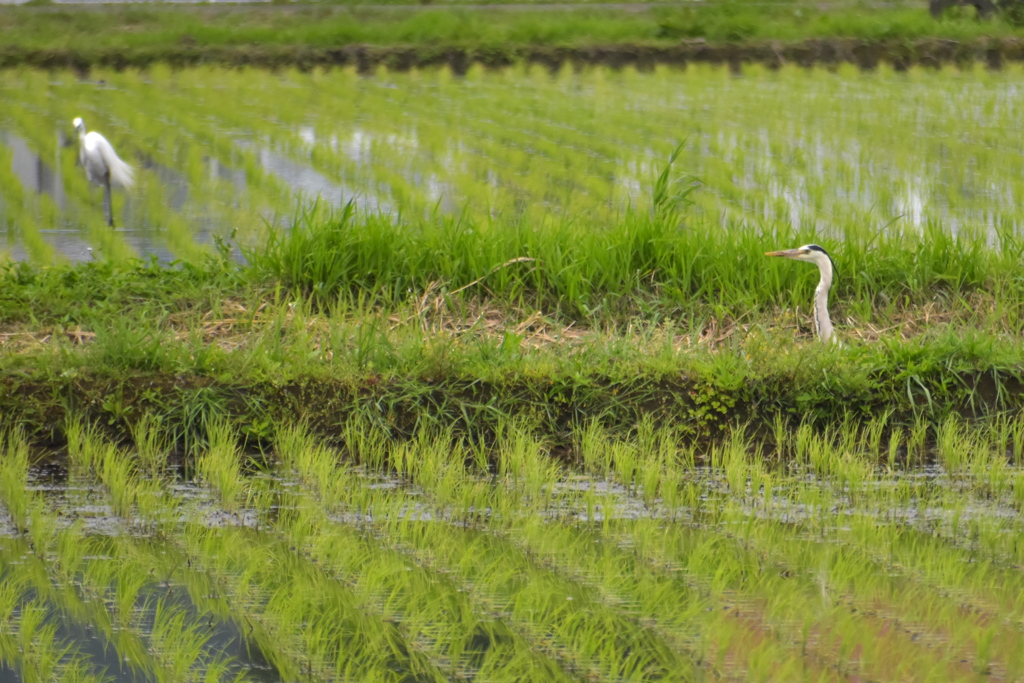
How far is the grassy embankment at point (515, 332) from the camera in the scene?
3910mm

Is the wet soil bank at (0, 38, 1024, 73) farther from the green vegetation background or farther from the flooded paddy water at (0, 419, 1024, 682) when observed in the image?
the flooded paddy water at (0, 419, 1024, 682)

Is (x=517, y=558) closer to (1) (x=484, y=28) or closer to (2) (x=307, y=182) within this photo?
(2) (x=307, y=182)

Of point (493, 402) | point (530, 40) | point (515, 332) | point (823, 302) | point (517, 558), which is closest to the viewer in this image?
point (517, 558)

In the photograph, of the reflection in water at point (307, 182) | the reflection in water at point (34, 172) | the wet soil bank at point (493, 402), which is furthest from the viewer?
the reflection in water at point (34, 172)

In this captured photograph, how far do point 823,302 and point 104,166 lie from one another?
4.15m

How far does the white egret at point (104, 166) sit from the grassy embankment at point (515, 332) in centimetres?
174

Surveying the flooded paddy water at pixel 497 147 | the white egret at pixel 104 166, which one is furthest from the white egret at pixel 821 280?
the white egret at pixel 104 166

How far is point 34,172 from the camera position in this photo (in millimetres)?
7434

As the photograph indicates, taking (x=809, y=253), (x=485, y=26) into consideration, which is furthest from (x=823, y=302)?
(x=485, y=26)

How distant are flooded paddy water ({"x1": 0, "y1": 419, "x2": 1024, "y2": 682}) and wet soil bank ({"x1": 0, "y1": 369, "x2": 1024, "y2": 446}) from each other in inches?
3.3

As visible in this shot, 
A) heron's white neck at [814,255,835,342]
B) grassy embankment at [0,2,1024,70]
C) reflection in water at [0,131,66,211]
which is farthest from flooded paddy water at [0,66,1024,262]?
heron's white neck at [814,255,835,342]

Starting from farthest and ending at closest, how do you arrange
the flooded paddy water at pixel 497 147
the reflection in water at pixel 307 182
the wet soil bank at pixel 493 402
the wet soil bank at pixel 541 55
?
1. the wet soil bank at pixel 541 55
2. the reflection in water at pixel 307 182
3. the flooded paddy water at pixel 497 147
4. the wet soil bank at pixel 493 402

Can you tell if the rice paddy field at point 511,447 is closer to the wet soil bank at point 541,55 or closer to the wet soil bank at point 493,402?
the wet soil bank at point 493,402

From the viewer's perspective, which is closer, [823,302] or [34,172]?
[823,302]
